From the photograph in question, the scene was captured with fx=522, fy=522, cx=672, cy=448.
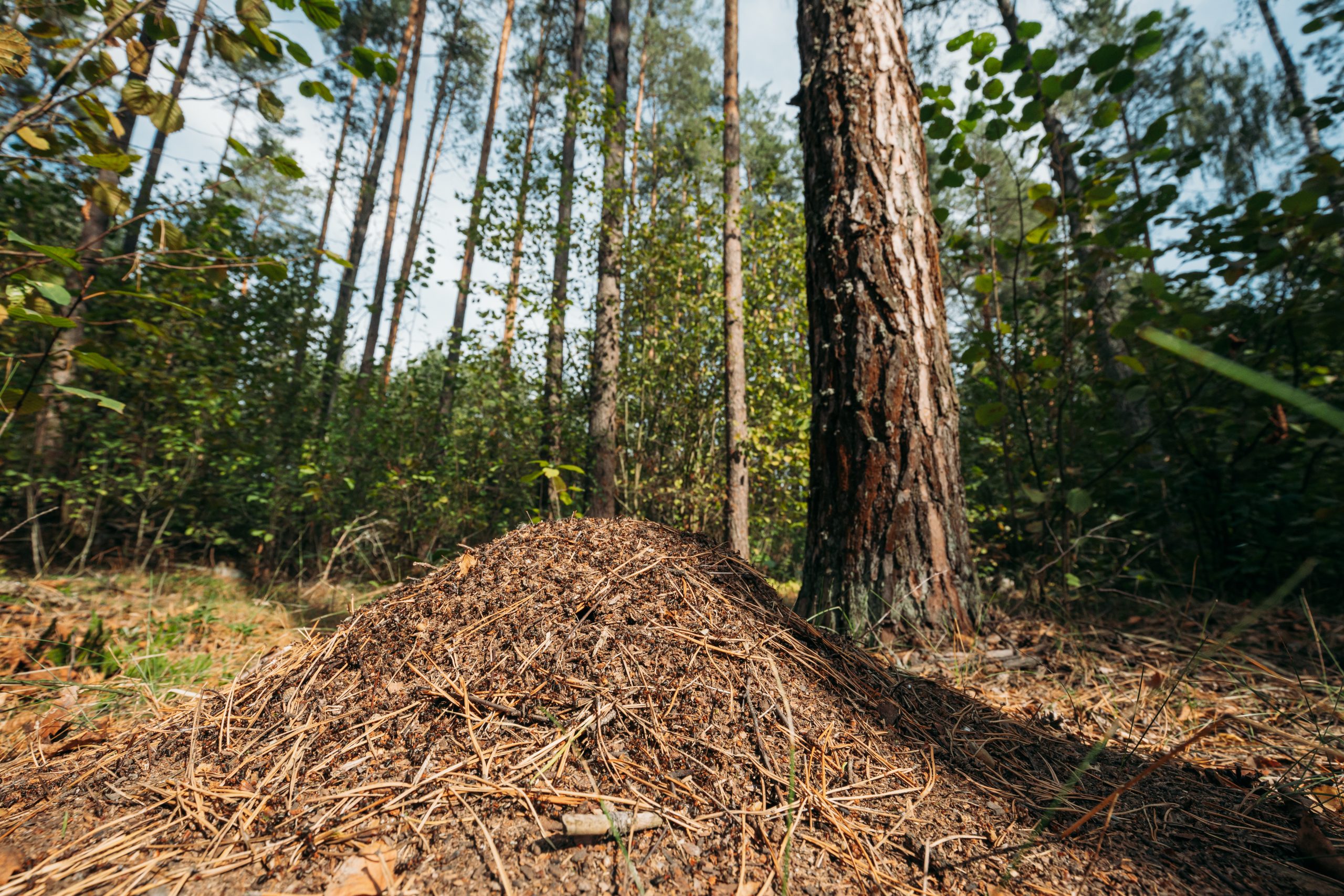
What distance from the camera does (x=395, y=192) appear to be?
12312 millimetres

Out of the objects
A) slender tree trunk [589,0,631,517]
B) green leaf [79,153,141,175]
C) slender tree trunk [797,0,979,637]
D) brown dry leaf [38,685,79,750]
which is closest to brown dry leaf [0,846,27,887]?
brown dry leaf [38,685,79,750]

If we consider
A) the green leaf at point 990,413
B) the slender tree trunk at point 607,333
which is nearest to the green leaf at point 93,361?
the green leaf at point 990,413

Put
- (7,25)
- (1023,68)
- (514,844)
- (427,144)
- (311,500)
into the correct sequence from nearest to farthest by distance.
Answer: (514,844) → (7,25) → (1023,68) → (311,500) → (427,144)

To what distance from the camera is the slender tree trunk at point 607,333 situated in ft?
18.4

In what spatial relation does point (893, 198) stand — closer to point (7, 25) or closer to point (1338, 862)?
point (1338, 862)

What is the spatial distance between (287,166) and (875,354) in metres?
1.96

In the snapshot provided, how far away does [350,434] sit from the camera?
22.2 ft

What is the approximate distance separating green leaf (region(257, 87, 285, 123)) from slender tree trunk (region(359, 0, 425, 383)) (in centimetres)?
913

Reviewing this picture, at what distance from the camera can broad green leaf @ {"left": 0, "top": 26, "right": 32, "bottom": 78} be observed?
1.02 meters

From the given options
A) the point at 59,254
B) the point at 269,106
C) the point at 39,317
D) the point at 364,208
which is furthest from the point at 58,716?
the point at 364,208

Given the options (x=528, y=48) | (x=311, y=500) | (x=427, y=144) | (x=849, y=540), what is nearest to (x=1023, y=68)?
(x=849, y=540)

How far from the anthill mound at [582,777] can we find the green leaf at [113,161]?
1.22 metres

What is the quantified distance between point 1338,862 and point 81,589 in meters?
6.19

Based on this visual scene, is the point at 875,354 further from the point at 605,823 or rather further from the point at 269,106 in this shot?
the point at 269,106
